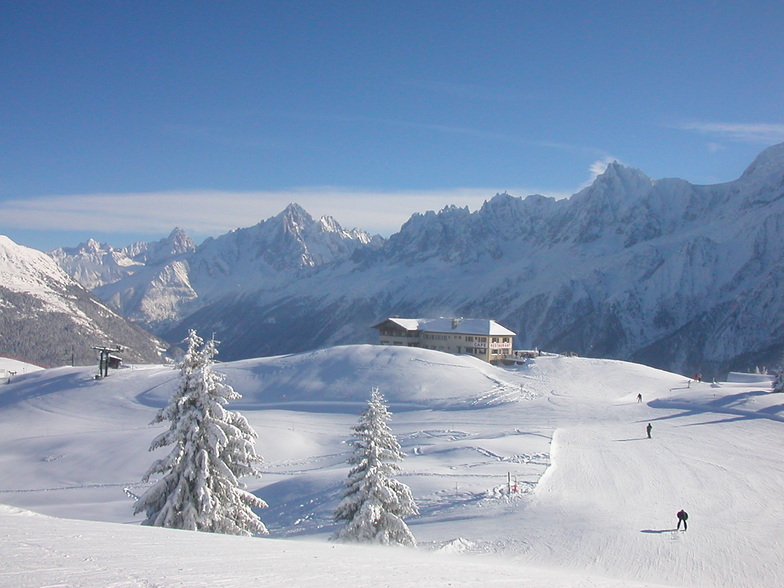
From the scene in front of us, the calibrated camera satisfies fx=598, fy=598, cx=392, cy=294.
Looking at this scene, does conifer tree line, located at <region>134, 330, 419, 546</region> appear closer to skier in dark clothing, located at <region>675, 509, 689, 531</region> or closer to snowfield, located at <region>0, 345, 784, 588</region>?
snowfield, located at <region>0, 345, 784, 588</region>

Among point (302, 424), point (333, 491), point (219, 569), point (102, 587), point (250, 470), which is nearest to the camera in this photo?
point (102, 587)

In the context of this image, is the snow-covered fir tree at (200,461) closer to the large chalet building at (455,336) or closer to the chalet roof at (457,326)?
the large chalet building at (455,336)

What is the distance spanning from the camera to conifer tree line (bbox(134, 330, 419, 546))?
60.2 feet

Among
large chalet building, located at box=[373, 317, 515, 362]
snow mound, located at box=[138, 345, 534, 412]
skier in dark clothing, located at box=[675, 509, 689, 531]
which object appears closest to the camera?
skier in dark clothing, located at box=[675, 509, 689, 531]

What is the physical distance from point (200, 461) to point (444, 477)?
15.9 m

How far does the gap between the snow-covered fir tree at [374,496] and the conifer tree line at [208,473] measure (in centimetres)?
4

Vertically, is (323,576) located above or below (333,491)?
above

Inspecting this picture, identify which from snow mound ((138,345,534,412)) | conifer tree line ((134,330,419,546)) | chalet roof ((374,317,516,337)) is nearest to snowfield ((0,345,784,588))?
snow mound ((138,345,534,412))

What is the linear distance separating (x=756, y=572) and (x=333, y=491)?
19209 mm

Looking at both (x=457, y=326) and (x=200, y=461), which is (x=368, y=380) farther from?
(x=200, y=461)

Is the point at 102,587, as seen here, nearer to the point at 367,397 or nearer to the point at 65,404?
the point at 367,397

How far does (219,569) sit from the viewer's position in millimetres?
10797

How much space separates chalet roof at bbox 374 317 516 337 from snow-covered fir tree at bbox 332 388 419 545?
7256 cm

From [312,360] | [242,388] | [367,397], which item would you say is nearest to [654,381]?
[367,397]
